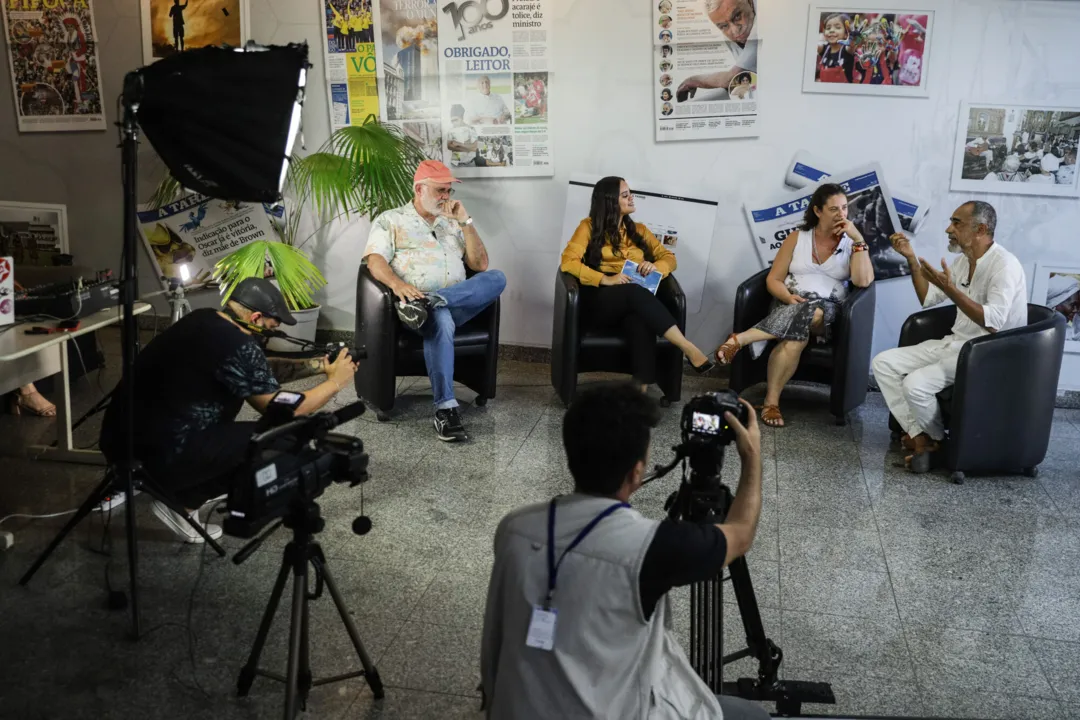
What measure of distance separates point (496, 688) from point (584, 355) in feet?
10.8

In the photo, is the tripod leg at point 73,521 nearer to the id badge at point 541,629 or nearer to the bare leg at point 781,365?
the id badge at point 541,629

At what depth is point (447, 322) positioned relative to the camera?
4734mm

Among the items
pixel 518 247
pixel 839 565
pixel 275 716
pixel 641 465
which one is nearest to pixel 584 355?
pixel 518 247

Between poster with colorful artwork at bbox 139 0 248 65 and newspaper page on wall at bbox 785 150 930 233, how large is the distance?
320 cm

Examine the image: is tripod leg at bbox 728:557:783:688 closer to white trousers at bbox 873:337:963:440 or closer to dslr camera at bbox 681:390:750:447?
dslr camera at bbox 681:390:750:447

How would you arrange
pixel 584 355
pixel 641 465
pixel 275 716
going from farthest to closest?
1. pixel 584 355
2. pixel 275 716
3. pixel 641 465

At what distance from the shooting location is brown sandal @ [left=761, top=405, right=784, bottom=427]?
4.87m

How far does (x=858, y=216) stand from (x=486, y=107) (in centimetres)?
208

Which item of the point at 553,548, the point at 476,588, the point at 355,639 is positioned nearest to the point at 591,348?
the point at 476,588

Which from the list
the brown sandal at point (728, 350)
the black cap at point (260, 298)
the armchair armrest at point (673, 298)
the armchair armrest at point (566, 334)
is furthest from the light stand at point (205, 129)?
the brown sandal at point (728, 350)

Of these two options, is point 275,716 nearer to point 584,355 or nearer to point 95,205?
point 584,355

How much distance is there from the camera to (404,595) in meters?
3.18

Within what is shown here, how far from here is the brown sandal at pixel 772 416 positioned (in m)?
4.87

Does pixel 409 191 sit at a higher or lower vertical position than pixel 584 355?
higher
